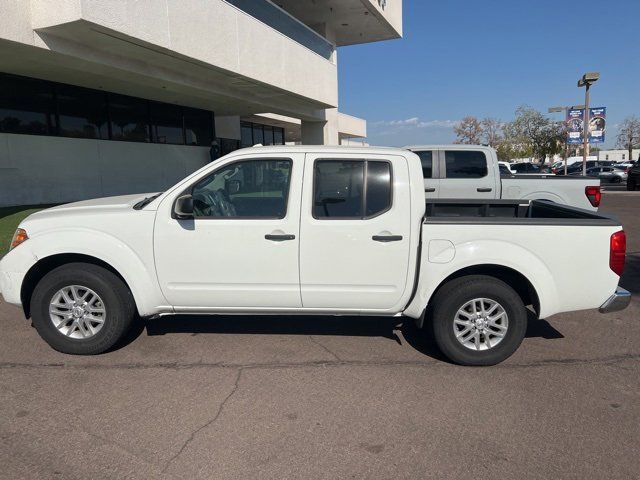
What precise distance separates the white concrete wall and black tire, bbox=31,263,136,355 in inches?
387

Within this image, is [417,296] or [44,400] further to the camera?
[417,296]

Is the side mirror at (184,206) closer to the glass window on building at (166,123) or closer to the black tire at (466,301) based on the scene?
the black tire at (466,301)

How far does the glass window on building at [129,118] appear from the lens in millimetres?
14891

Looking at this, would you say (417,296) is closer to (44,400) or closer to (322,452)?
(322,452)

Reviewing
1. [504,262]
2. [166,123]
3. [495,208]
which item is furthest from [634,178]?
[504,262]

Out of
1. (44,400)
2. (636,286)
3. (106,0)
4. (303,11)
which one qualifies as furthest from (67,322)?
(303,11)

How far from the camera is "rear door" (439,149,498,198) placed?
867cm

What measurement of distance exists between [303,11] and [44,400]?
70.1 ft

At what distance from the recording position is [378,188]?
3.92 m

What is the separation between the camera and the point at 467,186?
8.72 m

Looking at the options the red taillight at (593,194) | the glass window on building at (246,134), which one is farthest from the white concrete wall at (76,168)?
the red taillight at (593,194)

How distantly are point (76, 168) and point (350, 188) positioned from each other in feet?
40.8

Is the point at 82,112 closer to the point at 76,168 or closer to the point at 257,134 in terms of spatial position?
the point at 76,168

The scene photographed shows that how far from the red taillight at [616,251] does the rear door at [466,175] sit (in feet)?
16.5
